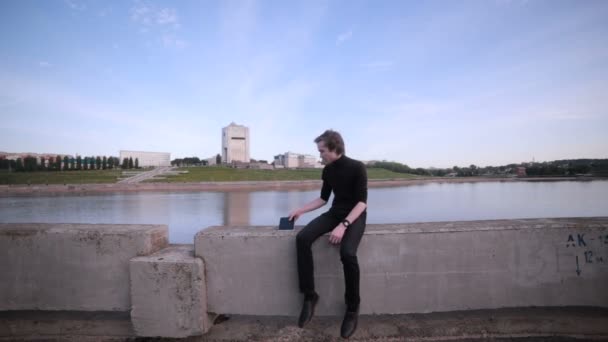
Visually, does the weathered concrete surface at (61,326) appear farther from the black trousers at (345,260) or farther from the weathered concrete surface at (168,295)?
the black trousers at (345,260)

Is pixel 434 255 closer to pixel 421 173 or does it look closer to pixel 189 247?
pixel 189 247

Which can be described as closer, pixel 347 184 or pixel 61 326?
pixel 61 326

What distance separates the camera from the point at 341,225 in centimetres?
263

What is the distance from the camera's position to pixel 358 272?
8.50 ft

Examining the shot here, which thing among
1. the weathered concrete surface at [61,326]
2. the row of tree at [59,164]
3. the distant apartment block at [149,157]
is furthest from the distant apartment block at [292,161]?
the weathered concrete surface at [61,326]

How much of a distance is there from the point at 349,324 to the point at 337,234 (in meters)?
0.83

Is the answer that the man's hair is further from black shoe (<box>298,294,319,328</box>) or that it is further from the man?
black shoe (<box>298,294,319,328</box>)

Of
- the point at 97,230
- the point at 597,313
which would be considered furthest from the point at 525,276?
the point at 97,230

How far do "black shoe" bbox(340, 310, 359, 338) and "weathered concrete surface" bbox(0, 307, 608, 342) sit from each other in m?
0.06

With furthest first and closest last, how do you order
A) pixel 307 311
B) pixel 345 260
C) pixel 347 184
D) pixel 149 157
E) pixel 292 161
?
pixel 292 161 → pixel 149 157 → pixel 347 184 → pixel 307 311 → pixel 345 260

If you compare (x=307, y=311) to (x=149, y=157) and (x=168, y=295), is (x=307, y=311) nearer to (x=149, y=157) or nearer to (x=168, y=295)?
(x=168, y=295)

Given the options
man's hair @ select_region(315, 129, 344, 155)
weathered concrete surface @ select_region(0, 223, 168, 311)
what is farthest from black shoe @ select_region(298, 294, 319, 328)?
weathered concrete surface @ select_region(0, 223, 168, 311)

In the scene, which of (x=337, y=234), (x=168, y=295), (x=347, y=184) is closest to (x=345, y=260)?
(x=337, y=234)

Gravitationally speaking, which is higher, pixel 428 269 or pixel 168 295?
pixel 428 269
